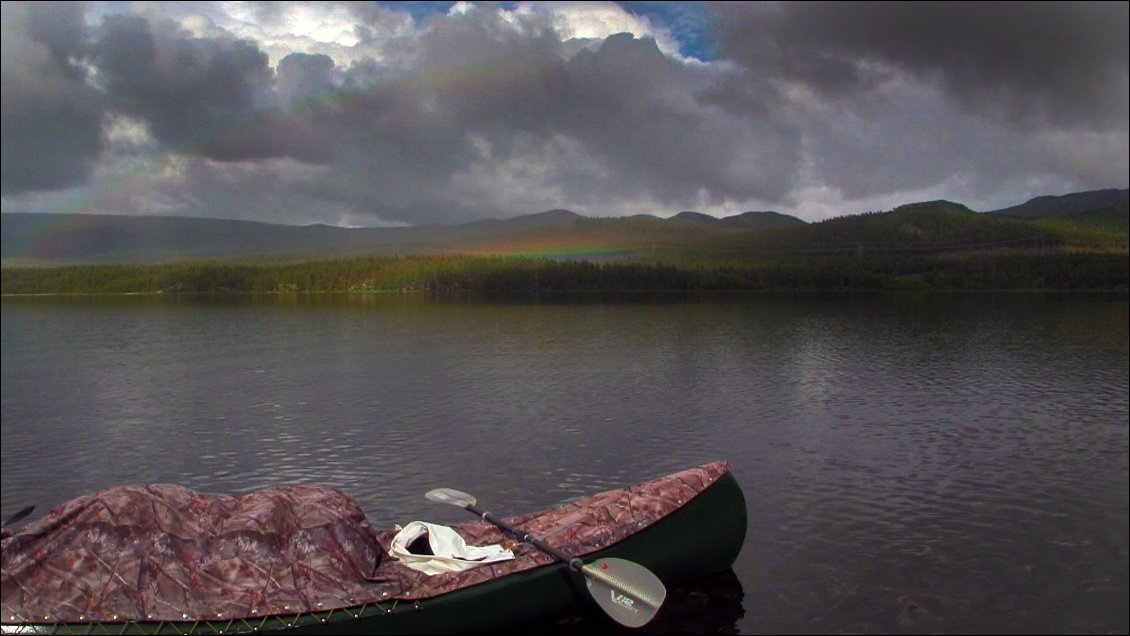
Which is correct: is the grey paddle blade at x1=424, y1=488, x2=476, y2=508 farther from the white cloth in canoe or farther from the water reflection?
the water reflection

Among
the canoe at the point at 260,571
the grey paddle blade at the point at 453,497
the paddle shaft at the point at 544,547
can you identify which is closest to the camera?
the canoe at the point at 260,571

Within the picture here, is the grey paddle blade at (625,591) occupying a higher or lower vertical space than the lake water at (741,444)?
higher

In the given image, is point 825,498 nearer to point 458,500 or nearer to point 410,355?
point 458,500

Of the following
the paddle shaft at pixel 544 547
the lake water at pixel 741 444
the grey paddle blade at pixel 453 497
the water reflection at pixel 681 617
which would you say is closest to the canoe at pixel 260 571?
the paddle shaft at pixel 544 547

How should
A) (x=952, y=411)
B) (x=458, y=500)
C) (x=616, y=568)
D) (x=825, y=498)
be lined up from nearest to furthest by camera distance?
(x=616, y=568)
(x=458, y=500)
(x=825, y=498)
(x=952, y=411)

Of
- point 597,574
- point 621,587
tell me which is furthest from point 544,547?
point 621,587

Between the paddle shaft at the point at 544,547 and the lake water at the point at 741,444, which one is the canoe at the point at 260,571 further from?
the lake water at the point at 741,444

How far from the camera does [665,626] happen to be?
13750mm

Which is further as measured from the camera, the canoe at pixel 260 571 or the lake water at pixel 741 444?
the lake water at pixel 741 444

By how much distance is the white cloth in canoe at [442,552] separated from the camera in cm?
1263

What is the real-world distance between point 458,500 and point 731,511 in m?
5.12

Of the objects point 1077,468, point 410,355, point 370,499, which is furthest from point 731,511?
point 410,355

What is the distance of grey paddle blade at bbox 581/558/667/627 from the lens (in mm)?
12359

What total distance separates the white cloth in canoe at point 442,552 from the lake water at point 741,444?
5.15 feet
